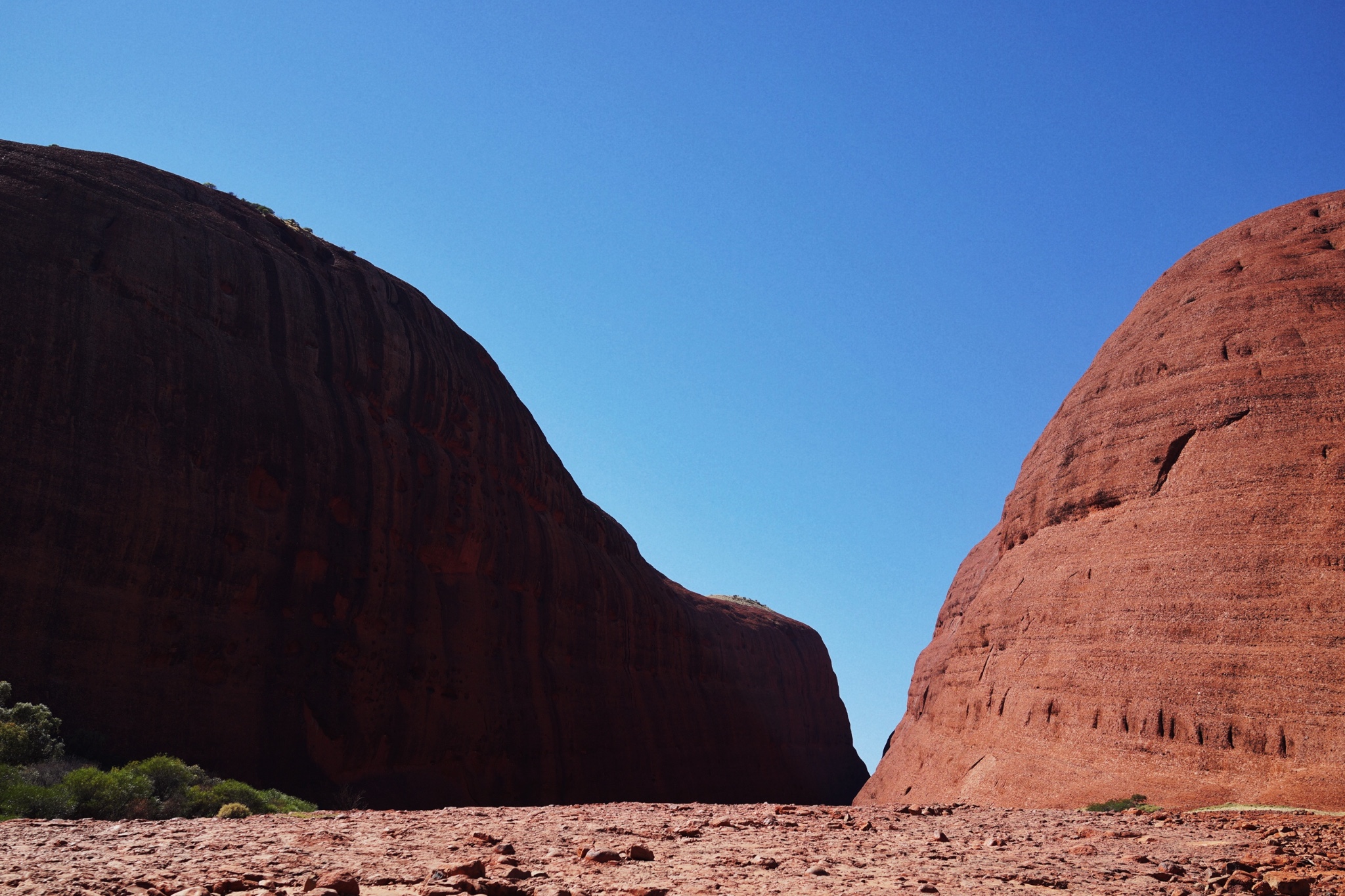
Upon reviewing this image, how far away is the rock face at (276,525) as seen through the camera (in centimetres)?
1752

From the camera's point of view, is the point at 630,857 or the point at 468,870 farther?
the point at 630,857

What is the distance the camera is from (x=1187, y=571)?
2102 centimetres

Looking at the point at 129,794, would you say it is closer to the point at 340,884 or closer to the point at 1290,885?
the point at 340,884

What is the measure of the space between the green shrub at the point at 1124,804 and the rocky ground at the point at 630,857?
5828mm

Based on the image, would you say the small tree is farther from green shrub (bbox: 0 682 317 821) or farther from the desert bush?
the desert bush

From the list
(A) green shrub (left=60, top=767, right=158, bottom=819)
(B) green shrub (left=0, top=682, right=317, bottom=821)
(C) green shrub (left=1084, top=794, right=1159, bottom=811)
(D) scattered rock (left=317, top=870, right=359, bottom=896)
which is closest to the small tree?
(B) green shrub (left=0, top=682, right=317, bottom=821)

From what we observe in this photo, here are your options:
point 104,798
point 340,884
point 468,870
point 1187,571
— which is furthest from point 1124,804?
point 104,798

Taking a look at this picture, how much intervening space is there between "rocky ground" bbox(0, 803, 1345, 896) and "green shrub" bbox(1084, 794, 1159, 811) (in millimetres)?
5828

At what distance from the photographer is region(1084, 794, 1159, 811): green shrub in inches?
698

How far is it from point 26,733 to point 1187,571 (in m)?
22.6

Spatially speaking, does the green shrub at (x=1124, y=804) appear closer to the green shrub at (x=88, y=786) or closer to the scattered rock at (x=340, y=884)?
the green shrub at (x=88, y=786)

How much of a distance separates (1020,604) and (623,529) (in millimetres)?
20777

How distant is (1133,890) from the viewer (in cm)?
715

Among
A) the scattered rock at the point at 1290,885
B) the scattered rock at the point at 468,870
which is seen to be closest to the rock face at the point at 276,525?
the scattered rock at the point at 468,870
